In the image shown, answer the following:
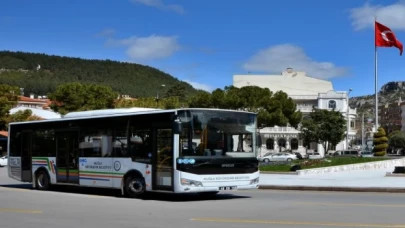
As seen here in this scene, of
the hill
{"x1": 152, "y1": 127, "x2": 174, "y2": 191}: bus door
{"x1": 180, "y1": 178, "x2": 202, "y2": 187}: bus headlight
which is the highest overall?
the hill

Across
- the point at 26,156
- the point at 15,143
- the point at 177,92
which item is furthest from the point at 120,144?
the point at 177,92

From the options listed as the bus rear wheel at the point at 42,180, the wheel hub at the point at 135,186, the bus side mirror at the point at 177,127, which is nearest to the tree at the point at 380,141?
the bus rear wheel at the point at 42,180

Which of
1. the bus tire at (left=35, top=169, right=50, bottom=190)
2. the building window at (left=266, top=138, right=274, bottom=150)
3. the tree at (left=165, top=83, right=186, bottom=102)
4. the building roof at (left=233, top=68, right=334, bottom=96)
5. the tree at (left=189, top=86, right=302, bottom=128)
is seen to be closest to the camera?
the bus tire at (left=35, top=169, right=50, bottom=190)

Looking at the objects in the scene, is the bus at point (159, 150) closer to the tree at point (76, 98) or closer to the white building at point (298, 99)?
the tree at point (76, 98)

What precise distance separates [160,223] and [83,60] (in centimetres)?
13833

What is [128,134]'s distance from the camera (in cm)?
1841

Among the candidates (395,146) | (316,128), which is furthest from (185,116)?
(395,146)

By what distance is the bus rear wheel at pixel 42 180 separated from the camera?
22.2 meters

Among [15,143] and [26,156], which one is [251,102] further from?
[26,156]

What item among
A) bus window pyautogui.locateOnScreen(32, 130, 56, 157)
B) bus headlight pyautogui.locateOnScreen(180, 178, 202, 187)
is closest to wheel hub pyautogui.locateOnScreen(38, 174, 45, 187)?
bus window pyautogui.locateOnScreen(32, 130, 56, 157)

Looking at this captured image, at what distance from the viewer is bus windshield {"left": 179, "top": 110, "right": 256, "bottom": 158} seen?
16656mm

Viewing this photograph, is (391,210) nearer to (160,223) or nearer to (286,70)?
(160,223)

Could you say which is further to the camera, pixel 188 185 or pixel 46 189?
pixel 46 189

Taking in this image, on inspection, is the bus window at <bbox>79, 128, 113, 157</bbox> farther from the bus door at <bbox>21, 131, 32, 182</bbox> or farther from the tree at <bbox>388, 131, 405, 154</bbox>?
the tree at <bbox>388, 131, 405, 154</bbox>
